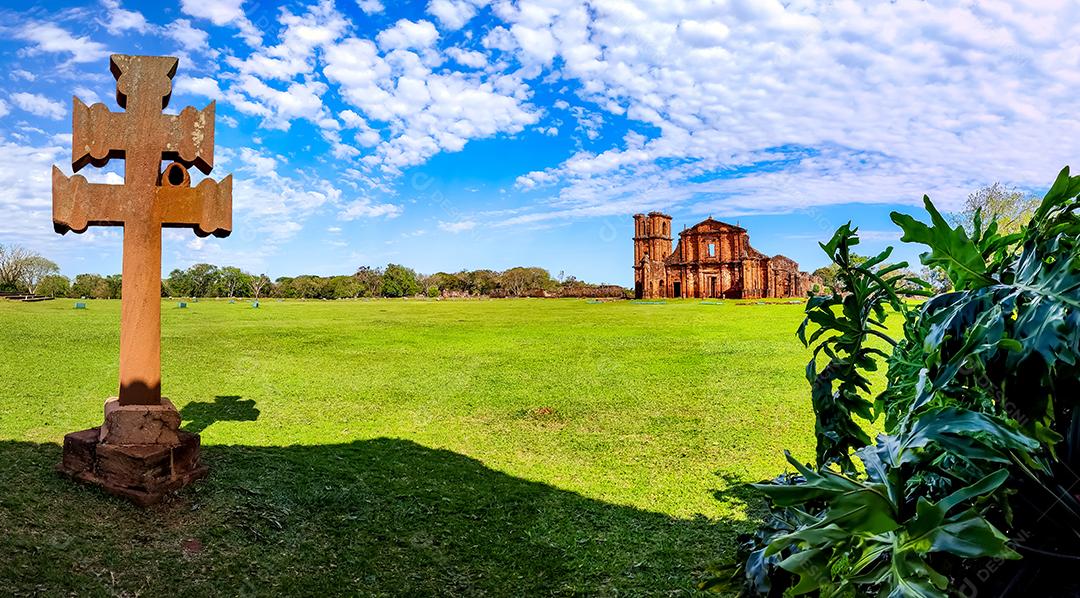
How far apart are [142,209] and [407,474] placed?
3215 mm

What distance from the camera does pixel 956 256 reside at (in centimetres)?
169

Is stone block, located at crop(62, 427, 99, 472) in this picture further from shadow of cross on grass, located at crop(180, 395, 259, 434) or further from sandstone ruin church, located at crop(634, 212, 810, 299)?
sandstone ruin church, located at crop(634, 212, 810, 299)

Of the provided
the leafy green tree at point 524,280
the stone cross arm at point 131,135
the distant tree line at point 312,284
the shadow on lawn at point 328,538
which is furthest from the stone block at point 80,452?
the leafy green tree at point 524,280

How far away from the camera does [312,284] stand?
82938 millimetres

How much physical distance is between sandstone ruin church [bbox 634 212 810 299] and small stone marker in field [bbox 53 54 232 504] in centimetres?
6542

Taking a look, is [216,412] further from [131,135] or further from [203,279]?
[203,279]

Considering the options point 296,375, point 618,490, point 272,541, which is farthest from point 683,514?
point 296,375

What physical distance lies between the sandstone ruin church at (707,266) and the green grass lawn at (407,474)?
5534cm

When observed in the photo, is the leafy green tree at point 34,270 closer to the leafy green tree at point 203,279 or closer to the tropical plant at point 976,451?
the leafy green tree at point 203,279

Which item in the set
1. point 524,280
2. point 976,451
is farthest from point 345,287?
point 976,451

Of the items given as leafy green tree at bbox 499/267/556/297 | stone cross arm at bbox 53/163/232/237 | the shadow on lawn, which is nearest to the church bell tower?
leafy green tree at bbox 499/267/556/297

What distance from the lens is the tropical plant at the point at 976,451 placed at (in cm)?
130

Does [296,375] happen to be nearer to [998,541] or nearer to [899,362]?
[899,362]

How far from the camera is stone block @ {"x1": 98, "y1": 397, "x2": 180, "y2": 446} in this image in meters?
4.48
